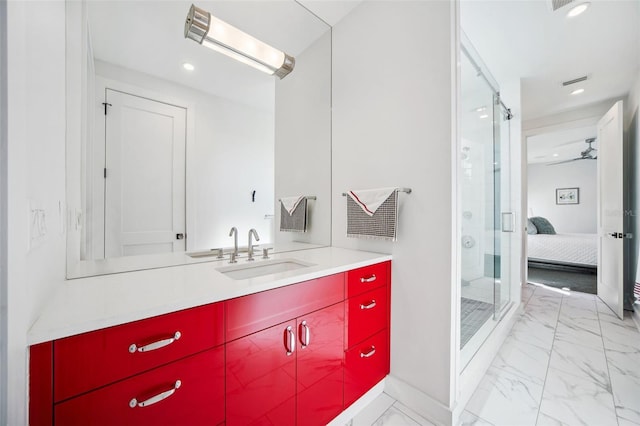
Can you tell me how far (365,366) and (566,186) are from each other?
8079 mm

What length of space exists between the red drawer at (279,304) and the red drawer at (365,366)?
1.19ft

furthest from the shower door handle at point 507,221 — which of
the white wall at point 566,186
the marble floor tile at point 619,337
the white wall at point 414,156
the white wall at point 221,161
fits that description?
the white wall at point 566,186

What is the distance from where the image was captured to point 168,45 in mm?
1270

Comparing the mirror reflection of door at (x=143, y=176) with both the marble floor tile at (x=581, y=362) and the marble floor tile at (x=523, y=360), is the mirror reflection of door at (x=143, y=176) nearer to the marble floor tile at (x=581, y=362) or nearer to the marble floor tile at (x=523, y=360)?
the marble floor tile at (x=523, y=360)

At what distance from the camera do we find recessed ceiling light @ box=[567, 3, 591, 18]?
5.75 ft

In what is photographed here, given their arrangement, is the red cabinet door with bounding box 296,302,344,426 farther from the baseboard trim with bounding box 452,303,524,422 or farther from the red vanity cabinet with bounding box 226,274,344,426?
the baseboard trim with bounding box 452,303,524,422

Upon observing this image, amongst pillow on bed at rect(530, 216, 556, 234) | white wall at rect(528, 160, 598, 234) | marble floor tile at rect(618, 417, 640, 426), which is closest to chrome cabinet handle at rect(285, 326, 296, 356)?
marble floor tile at rect(618, 417, 640, 426)

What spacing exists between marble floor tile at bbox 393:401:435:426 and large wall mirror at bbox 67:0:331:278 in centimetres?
119

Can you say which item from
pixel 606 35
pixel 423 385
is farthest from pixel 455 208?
pixel 606 35

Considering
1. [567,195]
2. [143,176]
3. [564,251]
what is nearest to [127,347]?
[143,176]

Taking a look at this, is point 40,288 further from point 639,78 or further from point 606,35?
point 639,78

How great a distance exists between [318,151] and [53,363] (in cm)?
175

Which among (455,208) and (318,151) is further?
(318,151)

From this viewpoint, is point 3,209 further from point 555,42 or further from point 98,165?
point 555,42
